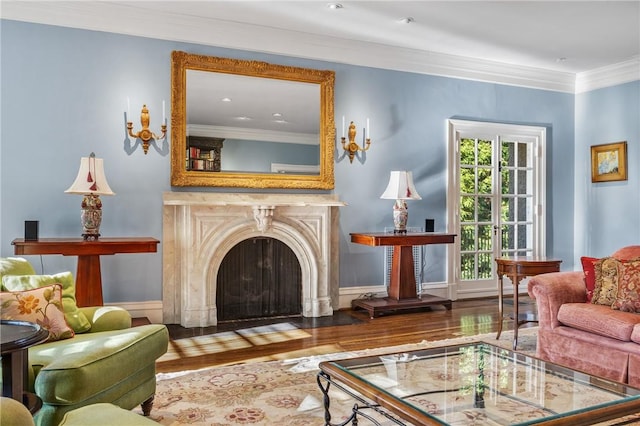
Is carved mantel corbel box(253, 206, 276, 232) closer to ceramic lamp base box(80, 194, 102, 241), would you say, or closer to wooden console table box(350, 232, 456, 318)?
wooden console table box(350, 232, 456, 318)

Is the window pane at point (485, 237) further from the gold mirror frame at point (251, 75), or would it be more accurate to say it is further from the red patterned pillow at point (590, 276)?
the red patterned pillow at point (590, 276)

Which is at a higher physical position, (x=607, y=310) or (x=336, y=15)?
(x=336, y=15)

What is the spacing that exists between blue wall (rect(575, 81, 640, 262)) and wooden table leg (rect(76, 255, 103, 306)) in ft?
19.3

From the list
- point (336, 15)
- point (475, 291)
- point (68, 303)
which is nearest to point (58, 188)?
point (68, 303)

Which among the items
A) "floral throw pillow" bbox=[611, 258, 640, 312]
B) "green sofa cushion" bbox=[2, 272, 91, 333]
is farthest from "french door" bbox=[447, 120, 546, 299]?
"green sofa cushion" bbox=[2, 272, 91, 333]

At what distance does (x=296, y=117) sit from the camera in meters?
5.34

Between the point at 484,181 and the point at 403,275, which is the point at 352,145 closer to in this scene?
the point at 403,275

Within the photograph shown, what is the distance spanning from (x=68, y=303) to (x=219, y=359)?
4.08ft

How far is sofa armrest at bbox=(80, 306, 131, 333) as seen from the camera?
2861 millimetres

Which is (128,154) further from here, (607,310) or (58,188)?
(607,310)

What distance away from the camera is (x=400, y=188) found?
5316 mm

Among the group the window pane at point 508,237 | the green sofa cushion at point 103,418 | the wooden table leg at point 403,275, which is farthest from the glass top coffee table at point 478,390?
the window pane at point 508,237

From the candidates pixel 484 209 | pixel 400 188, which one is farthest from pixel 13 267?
pixel 484 209

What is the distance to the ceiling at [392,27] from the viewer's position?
4.51 meters
